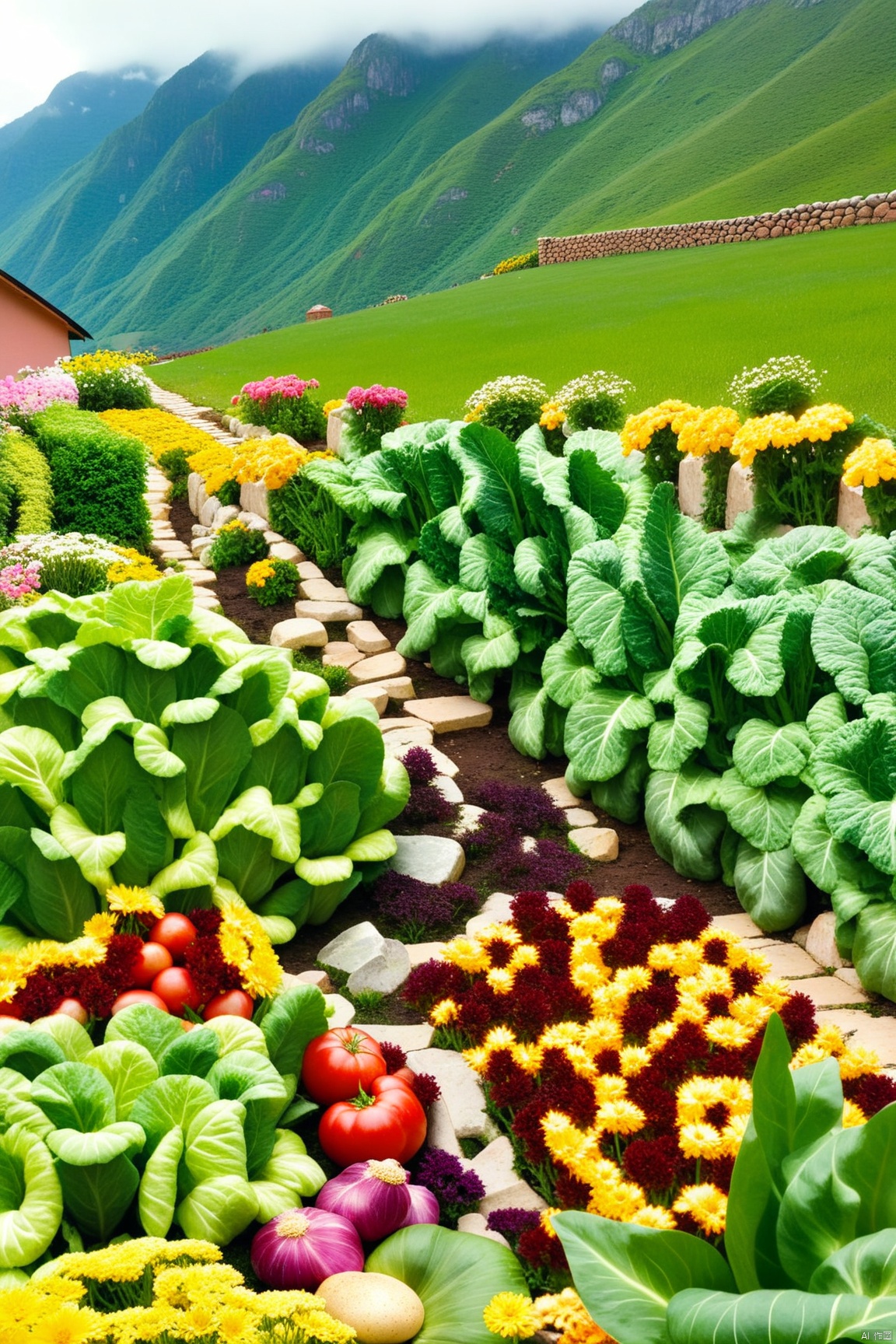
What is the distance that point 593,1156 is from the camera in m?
2.30

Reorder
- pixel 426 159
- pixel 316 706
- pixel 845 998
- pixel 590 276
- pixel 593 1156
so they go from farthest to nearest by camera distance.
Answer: pixel 426 159, pixel 590 276, pixel 316 706, pixel 845 998, pixel 593 1156

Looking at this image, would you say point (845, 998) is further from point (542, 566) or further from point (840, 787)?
point (542, 566)

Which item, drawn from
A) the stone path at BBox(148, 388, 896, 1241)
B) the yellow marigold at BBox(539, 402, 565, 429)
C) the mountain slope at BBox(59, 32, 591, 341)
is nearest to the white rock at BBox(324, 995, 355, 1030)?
the stone path at BBox(148, 388, 896, 1241)

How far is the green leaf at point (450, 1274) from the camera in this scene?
205 centimetres

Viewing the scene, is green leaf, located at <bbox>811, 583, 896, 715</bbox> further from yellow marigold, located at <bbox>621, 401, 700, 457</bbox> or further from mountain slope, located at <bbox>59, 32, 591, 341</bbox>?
mountain slope, located at <bbox>59, 32, 591, 341</bbox>

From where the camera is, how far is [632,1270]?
1.67 m

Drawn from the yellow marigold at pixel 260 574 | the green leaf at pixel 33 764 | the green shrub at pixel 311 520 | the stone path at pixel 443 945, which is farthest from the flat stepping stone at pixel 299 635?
the green leaf at pixel 33 764

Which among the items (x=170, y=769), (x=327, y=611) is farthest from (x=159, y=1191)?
(x=327, y=611)

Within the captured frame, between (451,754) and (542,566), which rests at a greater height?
(542,566)

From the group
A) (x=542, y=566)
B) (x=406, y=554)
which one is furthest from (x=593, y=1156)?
(x=406, y=554)

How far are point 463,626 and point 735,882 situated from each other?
2513mm

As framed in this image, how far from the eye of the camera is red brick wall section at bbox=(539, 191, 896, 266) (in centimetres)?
2319

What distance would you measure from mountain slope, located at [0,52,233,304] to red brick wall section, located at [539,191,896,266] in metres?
143

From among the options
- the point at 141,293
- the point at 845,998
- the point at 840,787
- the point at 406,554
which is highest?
the point at 141,293
